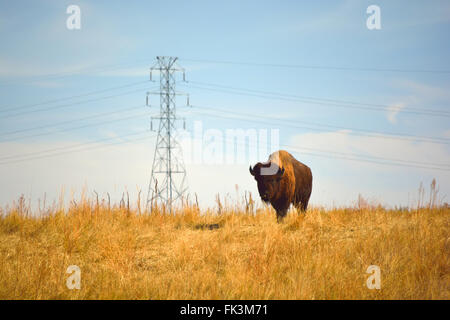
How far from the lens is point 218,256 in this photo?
752 cm

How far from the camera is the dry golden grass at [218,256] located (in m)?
5.52

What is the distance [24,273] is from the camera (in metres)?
6.46

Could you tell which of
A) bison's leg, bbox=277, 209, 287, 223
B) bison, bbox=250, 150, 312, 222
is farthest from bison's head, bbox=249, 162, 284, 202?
bison's leg, bbox=277, 209, 287, 223

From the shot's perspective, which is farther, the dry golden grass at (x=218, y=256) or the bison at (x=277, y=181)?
the bison at (x=277, y=181)

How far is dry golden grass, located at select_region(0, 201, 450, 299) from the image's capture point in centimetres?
552

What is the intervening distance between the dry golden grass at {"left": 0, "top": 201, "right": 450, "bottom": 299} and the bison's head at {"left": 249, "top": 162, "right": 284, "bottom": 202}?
700 millimetres

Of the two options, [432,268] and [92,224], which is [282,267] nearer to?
[432,268]

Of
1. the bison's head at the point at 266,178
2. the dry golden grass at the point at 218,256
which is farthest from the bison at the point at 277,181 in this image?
the dry golden grass at the point at 218,256

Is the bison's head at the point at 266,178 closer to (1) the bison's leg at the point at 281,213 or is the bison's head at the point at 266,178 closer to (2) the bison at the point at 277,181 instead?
(2) the bison at the point at 277,181

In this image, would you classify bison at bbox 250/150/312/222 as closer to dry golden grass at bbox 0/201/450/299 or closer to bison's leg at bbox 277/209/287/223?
bison's leg at bbox 277/209/287/223

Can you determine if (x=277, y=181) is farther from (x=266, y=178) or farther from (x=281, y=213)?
(x=281, y=213)

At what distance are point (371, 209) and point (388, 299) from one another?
26.7 ft

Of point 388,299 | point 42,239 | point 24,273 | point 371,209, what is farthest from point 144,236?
point 371,209

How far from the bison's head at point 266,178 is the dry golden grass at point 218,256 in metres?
0.70
